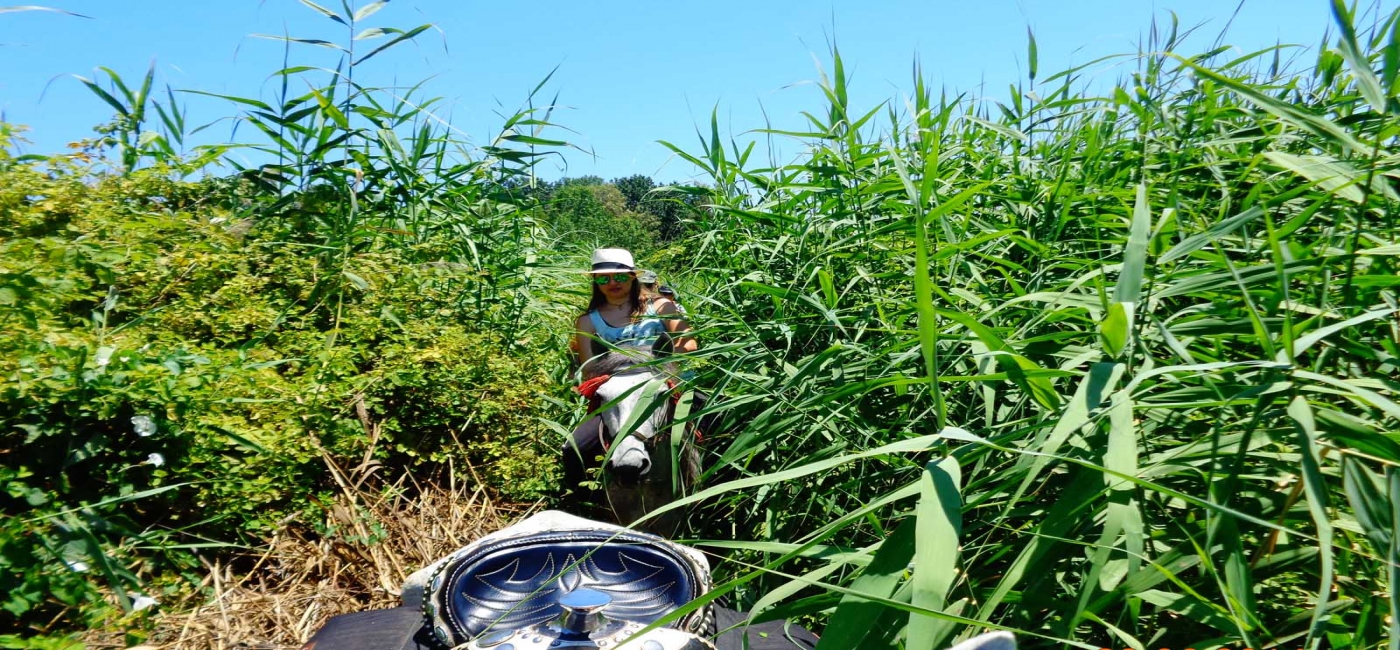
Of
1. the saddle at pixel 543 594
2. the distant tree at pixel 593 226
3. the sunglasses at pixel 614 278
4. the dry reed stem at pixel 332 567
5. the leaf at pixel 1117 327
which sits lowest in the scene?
the dry reed stem at pixel 332 567

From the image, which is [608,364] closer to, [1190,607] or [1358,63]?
[1190,607]

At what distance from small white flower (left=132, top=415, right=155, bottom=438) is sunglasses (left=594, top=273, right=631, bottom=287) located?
1921 mm

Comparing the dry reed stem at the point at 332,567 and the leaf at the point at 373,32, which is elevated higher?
the leaf at the point at 373,32

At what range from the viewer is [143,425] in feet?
9.30

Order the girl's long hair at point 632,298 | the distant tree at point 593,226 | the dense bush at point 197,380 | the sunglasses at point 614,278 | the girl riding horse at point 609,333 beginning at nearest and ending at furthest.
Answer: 1. the dense bush at point 197,380
2. the girl riding horse at point 609,333
3. the sunglasses at point 614,278
4. the girl's long hair at point 632,298
5. the distant tree at point 593,226

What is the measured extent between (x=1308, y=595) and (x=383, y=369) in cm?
326

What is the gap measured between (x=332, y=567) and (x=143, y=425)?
0.88 meters

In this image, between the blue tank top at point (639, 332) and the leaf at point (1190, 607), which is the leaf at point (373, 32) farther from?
the leaf at point (1190, 607)

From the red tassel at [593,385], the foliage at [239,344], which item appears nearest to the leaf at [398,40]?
the foliage at [239,344]

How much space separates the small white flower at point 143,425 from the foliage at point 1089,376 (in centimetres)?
169

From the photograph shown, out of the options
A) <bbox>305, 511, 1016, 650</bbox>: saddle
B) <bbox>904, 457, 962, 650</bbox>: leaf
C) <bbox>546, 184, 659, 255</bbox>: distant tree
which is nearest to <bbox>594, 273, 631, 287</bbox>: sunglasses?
<bbox>546, 184, 659, 255</bbox>: distant tree

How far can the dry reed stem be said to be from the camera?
2.88m

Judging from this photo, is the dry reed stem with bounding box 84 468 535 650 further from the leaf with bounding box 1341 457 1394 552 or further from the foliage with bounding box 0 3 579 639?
the leaf with bounding box 1341 457 1394 552

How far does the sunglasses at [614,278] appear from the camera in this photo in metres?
4.17
